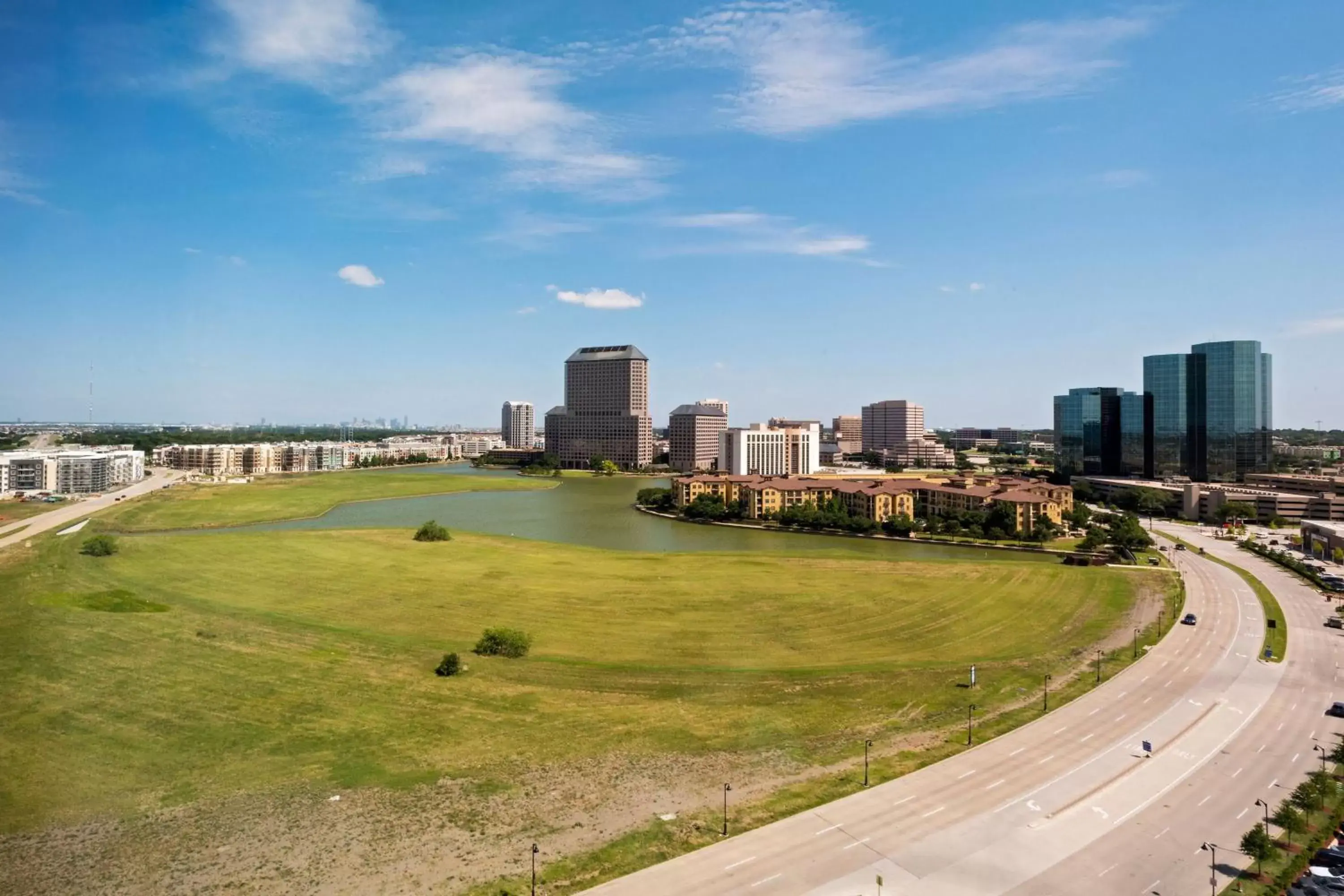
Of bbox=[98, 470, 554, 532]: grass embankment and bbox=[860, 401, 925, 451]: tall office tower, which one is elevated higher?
bbox=[860, 401, 925, 451]: tall office tower

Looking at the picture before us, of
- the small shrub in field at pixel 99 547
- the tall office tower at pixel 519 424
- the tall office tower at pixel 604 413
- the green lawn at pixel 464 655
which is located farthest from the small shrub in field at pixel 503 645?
the tall office tower at pixel 519 424

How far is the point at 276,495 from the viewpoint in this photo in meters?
45.9

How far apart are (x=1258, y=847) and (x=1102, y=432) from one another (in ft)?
165

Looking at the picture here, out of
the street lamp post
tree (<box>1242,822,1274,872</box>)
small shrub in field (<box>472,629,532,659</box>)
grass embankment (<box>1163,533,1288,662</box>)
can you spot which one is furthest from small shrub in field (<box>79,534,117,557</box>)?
grass embankment (<box>1163,533,1288,662</box>)

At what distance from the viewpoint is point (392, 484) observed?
55.0 m

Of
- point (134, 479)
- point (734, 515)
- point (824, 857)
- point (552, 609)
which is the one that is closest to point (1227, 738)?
point (824, 857)

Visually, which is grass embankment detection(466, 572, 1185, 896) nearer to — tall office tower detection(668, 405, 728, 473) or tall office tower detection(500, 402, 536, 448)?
tall office tower detection(668, 405, 728, 473)

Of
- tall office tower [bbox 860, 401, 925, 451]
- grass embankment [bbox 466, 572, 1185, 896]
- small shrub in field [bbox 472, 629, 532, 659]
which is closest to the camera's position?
grass embankment [bbox 466, 572, 1185, 896]

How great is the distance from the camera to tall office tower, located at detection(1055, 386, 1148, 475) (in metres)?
48.1

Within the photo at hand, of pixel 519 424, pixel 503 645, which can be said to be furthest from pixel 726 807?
pixel 519 424

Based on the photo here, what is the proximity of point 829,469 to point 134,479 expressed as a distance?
2265 inches

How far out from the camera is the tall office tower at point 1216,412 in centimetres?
4362

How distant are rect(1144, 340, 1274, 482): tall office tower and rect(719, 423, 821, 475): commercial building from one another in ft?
81.5

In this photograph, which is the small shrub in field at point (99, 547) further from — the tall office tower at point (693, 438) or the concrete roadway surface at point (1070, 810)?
the tall office tower at point (693, 438)
